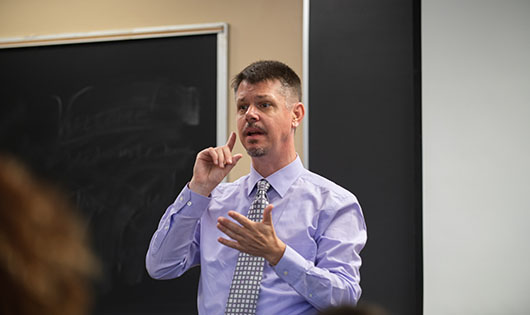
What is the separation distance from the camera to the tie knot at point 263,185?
65.6 inches

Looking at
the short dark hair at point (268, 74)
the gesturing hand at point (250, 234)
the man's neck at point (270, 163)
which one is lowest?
the gesturing hand at point (250, 234)

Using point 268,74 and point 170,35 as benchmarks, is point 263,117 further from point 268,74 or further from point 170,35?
point 170,35

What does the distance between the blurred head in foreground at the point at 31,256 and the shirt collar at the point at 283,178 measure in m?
1.18

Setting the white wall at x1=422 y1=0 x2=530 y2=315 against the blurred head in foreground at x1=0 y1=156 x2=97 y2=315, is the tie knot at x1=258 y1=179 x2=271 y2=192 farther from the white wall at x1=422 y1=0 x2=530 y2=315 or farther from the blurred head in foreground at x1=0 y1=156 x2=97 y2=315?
the blurred head in foreground at x1=0 y1=156 x2=97 y2=315

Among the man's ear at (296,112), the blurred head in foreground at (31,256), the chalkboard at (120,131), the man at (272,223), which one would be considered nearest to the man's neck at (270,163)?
the man at (272,223)

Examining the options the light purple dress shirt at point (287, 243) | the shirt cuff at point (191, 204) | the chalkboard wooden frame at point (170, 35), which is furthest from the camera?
the chalkboard wooden frame at point (170, 35)

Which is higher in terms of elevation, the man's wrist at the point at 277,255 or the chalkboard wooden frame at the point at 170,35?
the chalkboard wooden frame at the point at 170,35

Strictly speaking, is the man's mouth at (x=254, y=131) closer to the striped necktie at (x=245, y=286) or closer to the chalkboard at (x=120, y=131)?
the striped necktie at (x=245, y=286)

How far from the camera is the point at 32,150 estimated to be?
264 centimetres

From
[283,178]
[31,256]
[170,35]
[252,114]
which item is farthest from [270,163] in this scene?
[31,256]

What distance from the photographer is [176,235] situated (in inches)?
63.1

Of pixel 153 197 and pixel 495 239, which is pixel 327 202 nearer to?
pixel 495 239

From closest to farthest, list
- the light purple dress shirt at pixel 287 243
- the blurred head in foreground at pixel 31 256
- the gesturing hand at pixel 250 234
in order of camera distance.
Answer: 1. the blurred head in foreground at pixel 31 256
2. the gesturing hand at pixel 250 234
3. the light purple dress shirt at pixel 287 243

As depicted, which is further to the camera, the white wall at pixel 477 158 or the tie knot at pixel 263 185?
the white wall at pixel 477 158
